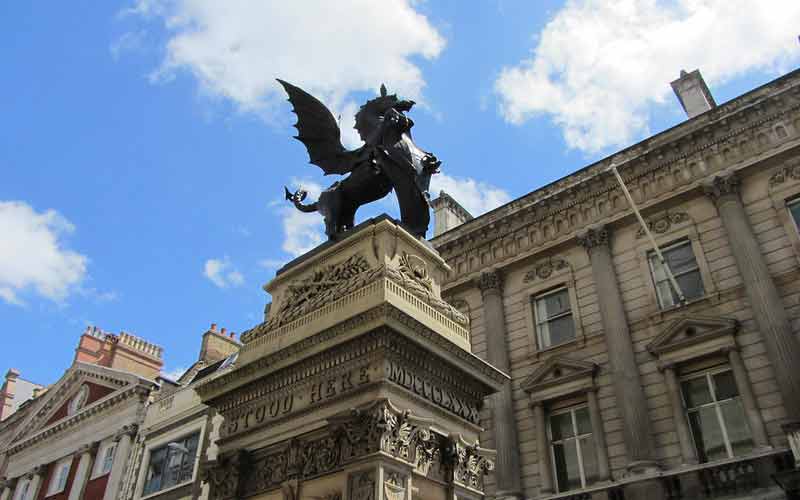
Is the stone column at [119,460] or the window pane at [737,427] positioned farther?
the stone column at [119,460]

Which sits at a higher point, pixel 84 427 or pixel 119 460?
pixel 84 427

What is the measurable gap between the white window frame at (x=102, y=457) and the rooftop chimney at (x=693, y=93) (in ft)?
88.1

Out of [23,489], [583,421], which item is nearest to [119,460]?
[23,489]

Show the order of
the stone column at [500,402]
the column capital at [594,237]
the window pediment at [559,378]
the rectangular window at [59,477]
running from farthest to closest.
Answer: the rectangular window at [59,477]
the column capital at [594,237]
the stone column at [500,402]
the window pediment at [559,378]

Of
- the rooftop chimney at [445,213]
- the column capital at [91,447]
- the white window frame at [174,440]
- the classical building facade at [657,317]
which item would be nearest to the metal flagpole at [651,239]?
the classical building facade at [657,317]

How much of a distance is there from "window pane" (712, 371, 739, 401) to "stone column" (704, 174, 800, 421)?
100cm

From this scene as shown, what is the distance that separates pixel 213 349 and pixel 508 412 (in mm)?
18564

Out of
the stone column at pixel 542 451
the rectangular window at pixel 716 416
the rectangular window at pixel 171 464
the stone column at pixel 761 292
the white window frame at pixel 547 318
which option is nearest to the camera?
the stone column at pixel 761 292

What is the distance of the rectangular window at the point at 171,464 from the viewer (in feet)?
81.4

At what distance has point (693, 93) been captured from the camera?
2223 centimetres

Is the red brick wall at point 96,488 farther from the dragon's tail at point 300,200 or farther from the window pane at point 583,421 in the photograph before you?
the dragon's tail at point 300,200

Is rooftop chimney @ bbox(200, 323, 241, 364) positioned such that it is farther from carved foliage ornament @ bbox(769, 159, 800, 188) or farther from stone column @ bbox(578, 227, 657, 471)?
carved foliage ornament @ bbox(769, 159, 800, 188)

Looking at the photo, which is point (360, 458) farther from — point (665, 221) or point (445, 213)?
point (445, 213)

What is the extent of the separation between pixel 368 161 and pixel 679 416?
1162 cm
